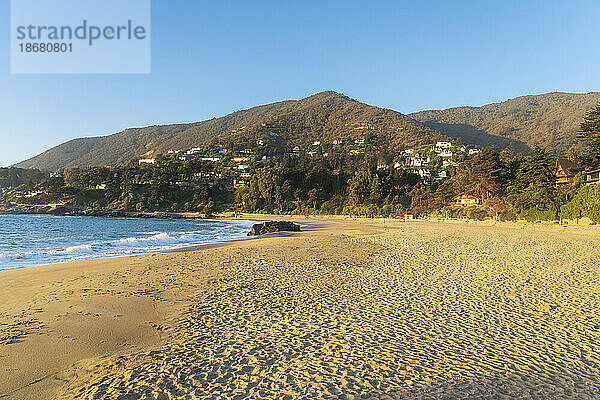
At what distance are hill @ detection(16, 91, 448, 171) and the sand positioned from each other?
125400 millimetres

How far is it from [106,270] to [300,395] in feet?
34.5

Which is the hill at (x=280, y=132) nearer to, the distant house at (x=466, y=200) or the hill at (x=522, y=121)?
the hill at (x=522, y=121)

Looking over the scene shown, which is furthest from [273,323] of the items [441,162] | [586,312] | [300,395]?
[441,162]

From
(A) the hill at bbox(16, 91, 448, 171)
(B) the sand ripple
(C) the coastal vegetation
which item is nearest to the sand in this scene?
(B) the sand ripple

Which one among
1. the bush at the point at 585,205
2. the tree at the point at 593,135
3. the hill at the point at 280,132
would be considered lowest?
the bush at the point at 585,205

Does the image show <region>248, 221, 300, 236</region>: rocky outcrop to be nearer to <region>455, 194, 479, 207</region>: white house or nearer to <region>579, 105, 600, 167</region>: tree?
<region>579, 105, 600, 167</region>: tree

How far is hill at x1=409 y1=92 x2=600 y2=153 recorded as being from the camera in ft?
386

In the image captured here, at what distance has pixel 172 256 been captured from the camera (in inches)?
614

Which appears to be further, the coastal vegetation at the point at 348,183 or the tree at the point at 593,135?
the coastal vegetation at the point at 348,183

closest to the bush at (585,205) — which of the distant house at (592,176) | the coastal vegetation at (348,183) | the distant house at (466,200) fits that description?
the coastal vegetation at (348,183)

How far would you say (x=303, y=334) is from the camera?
19.1 feet

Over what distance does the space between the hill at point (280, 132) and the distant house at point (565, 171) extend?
276 feet

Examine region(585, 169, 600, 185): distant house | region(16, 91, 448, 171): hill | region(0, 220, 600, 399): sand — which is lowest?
region(0, 220, 600, 399): sand

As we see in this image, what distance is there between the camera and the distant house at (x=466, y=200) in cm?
5251
